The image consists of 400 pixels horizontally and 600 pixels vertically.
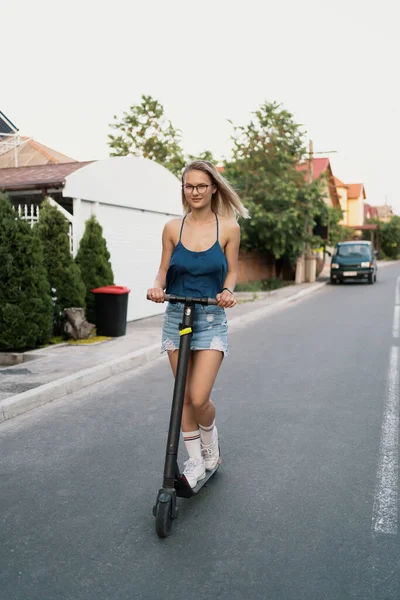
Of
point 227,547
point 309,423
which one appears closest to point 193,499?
point 227,547

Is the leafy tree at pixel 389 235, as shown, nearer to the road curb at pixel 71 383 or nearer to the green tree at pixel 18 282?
the road curb at pixel 71 383

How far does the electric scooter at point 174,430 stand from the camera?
3.31m

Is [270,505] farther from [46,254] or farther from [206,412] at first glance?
[46,254]

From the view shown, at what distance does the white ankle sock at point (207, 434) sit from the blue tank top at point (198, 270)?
0.88m

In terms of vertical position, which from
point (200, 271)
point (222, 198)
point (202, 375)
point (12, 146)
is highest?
point (12, 146)

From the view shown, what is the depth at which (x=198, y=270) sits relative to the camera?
3.62 meters

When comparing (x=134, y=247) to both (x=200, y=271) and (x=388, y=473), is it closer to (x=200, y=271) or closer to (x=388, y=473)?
(x=388, y=473)

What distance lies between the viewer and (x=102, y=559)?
308 centimetres

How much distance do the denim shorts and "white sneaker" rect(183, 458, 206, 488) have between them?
72 centimetres

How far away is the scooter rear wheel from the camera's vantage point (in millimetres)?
3285

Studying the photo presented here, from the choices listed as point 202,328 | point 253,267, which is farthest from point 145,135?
point 202,328

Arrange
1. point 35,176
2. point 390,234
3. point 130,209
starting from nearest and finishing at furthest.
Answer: point 35,176 < point 130,209 < point 390,234

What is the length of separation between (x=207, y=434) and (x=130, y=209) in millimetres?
10233

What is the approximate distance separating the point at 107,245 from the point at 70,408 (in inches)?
267
